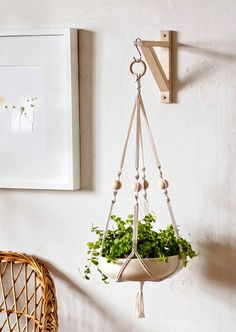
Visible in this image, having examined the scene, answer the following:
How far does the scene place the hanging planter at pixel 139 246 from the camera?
1807mm

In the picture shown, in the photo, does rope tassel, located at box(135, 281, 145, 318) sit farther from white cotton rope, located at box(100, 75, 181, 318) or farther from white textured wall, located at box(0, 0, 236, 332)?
white textured wall, located at box(0, 0, 236, 332)

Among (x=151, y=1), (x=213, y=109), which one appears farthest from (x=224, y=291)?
(x=151, y=1)

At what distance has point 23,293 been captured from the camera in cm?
224

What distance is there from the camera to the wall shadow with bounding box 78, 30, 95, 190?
209cm

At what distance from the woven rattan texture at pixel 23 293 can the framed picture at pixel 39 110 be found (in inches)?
9.3

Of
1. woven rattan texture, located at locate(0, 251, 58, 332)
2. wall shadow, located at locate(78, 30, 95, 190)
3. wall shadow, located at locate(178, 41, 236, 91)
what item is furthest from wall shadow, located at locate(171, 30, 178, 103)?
woven rattan texture, located at locate(0, 251, 58, 332)

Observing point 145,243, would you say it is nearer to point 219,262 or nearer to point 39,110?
point 219,262

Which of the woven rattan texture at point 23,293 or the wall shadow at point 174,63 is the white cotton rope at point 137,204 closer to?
the wall shadow at point 174,63

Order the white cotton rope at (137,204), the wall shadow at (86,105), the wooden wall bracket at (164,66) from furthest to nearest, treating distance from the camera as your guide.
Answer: the wall shadow at (86,105)
the wooden wall bracket at (164,66)
the white cotton rope at (137,204)

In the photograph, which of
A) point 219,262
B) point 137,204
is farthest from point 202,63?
point 219,262

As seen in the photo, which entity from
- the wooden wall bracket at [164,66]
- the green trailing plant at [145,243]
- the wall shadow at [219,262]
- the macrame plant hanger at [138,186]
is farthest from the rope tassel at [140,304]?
the wooden wall bracket at [164,66]

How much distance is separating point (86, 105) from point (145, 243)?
0.48m

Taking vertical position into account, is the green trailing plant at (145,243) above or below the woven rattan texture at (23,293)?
above

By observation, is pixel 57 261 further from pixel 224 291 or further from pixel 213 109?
pixel 213 109
